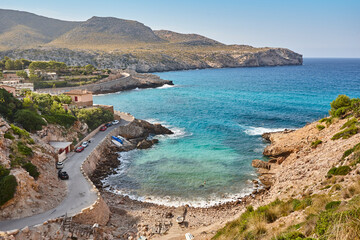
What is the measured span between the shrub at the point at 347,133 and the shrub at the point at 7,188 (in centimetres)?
3070

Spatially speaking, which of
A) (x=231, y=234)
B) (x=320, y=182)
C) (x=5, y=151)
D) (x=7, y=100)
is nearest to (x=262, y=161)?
(x=320, y=182)

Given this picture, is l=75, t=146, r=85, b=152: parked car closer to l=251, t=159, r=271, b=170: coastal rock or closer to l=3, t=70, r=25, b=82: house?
l=251, t=159, r=271, b=170: coastal rock

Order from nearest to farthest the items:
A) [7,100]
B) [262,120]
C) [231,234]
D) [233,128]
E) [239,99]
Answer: [231,234] → [7,100] → [233,128] → [262,120] → [239,99]

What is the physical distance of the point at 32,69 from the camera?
8212 cm

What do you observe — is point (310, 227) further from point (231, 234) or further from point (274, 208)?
point (274, 208)

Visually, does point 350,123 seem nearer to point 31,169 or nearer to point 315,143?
point 315,143

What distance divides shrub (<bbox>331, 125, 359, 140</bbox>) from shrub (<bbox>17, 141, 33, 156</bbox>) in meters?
31.4

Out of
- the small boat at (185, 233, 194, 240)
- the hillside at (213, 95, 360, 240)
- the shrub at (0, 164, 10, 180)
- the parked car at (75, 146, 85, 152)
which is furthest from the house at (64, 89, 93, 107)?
the small boat at (185, 233, 194, 240)

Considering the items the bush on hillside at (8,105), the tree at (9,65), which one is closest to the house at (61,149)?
the bush on hillside at (8,105)

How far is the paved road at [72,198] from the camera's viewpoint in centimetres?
1803

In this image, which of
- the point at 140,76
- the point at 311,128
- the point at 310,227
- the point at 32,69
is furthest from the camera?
the point at 140,76

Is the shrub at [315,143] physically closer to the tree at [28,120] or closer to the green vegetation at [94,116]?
the green vegetation at [94,116]

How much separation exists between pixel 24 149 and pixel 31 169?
2.58m

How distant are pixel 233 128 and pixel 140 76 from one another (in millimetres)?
75479
